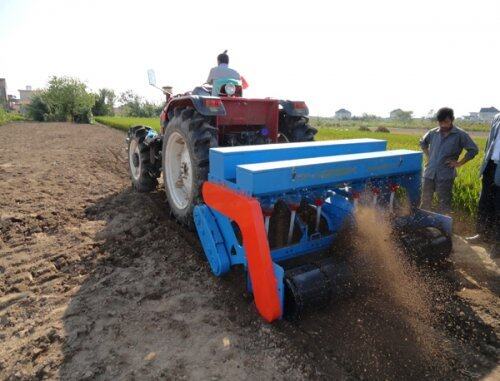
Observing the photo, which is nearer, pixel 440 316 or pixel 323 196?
pixel 440 316

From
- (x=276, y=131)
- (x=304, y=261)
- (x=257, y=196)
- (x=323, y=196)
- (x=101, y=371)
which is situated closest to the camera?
(x=101, y=371)

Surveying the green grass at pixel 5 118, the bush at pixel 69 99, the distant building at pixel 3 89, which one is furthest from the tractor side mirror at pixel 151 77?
the distant building at pixel 3 89

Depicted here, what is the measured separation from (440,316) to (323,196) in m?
1.18

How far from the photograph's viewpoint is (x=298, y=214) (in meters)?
3.14

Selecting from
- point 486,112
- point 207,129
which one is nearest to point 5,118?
point 207,129

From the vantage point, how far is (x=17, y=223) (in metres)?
4.19

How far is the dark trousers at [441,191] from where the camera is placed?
399 centimetres

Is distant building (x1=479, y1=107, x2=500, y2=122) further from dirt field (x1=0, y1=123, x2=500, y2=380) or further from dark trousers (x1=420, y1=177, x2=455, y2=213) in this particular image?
dirt field (x1=0, y1=123, x2=500, y2=380)

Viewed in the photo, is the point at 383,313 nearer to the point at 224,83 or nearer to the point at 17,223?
the point at 224,83

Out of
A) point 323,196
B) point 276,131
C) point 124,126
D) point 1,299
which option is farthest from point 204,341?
point 124,126

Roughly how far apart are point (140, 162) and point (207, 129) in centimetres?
218

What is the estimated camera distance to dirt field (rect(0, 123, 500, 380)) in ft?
6.57

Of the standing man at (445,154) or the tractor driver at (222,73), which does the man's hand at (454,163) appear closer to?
the standing man at (445,154)

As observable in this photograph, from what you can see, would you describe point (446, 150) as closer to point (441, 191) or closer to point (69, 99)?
point (441, 191)
